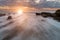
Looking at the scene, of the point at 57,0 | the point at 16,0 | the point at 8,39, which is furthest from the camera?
the point at 16,0

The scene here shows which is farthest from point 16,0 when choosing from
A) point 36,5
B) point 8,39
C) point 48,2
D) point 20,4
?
point 8,39

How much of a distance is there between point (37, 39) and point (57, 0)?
33.0 ft

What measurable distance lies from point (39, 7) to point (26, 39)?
10.4m

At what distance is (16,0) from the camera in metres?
13.3

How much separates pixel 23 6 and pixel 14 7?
30.7 inches

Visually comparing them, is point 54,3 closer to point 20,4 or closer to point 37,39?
point 20,4

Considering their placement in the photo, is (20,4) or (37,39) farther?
(20,4)

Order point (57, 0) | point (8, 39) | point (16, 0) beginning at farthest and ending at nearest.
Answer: point (16, 0), point (57, 0), point (8, 39)

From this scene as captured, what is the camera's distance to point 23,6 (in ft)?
44.0

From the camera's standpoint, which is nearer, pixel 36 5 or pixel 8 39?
pixel 8 39

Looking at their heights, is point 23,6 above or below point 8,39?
below

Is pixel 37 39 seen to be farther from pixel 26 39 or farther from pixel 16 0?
pixel 16 0

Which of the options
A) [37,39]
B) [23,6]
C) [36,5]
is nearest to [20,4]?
[23,6]

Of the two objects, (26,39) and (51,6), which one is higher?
(26,39)
